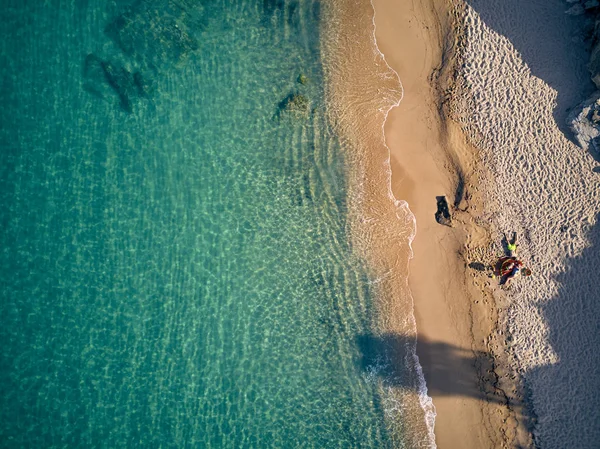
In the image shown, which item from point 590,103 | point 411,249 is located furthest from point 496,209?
point 590,103

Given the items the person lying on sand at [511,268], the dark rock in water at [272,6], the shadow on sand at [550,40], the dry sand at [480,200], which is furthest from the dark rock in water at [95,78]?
the person lying on sand at [511,268]

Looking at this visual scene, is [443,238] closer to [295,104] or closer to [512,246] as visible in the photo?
[512,246]

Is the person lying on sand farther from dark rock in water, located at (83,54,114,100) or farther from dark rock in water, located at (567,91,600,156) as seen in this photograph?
dark rock in water, located at (83,54,114,100)

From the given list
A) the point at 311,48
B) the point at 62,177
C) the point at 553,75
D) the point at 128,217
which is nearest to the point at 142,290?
the point at 128,217

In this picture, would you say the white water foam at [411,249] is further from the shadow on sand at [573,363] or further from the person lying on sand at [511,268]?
the shadow on sand at [573,363]

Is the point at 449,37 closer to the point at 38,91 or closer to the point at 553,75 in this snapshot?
the point at 553,75
